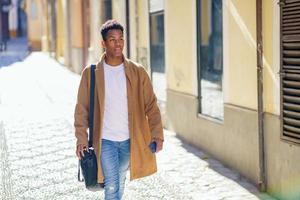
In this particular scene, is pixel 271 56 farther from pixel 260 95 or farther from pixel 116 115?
pixel 116 115

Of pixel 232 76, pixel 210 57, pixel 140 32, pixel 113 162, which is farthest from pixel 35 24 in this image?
pixel 113 162

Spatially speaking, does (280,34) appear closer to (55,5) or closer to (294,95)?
(294,95)

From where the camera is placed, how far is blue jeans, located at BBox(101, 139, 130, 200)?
437cm

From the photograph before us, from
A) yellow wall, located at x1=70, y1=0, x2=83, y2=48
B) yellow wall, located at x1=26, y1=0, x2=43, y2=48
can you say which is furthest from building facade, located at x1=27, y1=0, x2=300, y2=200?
yellow wall, located at x1=26, y1=0, x2=43, y2=48

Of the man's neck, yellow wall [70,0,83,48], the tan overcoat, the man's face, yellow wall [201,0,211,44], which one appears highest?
yellow wall [70,0,83,48]

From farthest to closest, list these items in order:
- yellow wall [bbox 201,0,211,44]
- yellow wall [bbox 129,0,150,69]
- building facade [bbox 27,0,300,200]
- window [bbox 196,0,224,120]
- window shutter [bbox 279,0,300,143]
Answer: yellow wall [bbox 129,0,150,69]
yellow wall [bbox 201,0,211,44]
window [bbox 196,0,224,120]
building facade [bbox 27,0,300,200]
window shutter [bbox 279,0,300,143]

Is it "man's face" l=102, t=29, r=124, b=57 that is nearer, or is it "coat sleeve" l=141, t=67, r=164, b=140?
"man's face" l=102, t=29, r=124, b=57

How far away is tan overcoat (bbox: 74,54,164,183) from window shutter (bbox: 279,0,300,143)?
1.67 meters

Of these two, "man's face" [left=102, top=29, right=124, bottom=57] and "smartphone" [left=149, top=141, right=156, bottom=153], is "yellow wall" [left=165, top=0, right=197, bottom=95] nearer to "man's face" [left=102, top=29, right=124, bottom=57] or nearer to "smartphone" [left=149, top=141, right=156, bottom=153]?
"smartphone" [left=149, top=141, right=156, bottom=153]

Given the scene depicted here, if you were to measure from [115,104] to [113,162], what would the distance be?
17.2 inches

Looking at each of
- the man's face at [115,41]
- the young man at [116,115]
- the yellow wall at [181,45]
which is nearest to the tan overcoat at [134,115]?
the young man at [116,115]

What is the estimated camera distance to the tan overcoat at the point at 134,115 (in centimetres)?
433

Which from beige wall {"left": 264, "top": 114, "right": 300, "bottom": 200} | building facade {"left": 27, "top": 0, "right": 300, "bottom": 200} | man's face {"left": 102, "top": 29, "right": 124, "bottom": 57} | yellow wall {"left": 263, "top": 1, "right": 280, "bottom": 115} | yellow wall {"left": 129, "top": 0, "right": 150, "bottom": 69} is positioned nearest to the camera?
man's face {"left": 102, "top": 29, "right": 124, "bottom": 57}

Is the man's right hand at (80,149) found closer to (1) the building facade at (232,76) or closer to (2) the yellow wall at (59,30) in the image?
(1) the building facade at (232,76)
